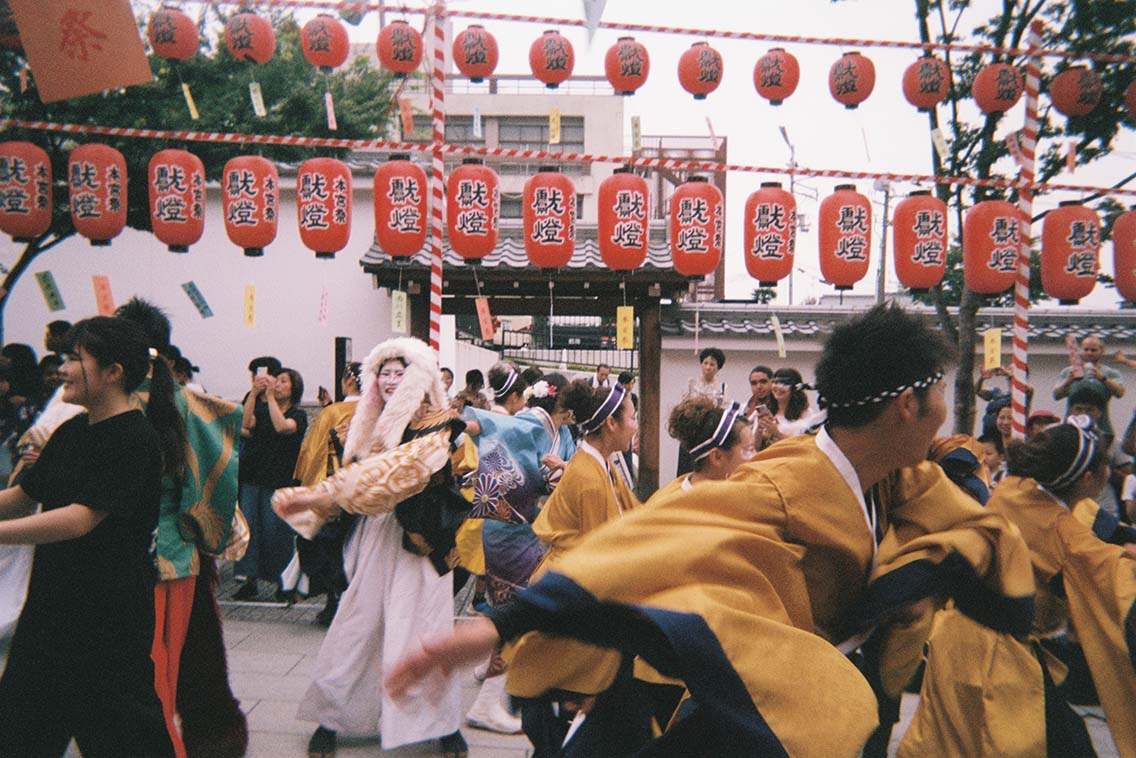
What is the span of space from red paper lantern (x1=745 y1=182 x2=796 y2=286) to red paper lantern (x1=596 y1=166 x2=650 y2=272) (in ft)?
3.99

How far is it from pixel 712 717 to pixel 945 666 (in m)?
2.25

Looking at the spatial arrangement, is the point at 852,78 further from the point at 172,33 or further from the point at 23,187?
the point at 23,187

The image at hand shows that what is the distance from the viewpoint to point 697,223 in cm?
930

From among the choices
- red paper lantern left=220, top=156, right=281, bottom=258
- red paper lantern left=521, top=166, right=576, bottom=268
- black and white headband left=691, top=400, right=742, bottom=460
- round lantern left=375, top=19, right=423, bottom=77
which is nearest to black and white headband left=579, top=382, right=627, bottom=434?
black and white headband left=691, top=400, right=742, bottom=460

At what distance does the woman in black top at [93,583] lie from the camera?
107 inches

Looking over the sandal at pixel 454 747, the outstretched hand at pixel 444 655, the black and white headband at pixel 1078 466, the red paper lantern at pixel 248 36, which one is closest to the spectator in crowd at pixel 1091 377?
the black and white headband at pixel 1078 466

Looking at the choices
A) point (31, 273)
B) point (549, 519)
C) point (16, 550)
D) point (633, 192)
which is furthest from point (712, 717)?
point (31, 273)

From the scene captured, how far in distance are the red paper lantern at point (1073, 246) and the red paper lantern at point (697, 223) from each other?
11.5ft

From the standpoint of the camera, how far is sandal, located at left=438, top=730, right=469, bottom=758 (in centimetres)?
411

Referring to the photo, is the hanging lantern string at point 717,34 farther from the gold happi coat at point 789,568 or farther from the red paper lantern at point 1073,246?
the gold happi coat at point 789,568

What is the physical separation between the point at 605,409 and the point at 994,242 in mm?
6860

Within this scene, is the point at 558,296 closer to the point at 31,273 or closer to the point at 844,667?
the point at 31,273

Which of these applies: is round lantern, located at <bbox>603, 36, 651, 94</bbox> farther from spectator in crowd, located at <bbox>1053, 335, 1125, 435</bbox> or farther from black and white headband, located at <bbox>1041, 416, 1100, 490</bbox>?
black and white headband, located at <bbox>1041, 416, 1100, 490</bbox>

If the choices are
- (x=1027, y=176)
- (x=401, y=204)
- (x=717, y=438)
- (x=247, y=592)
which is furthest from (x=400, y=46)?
(x=717, y=438)
